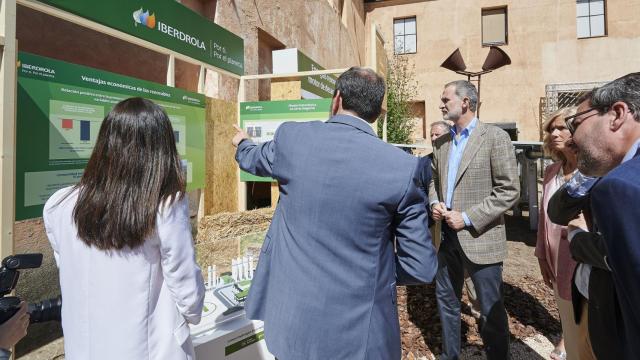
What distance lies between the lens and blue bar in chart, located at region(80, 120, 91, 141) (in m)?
2.97

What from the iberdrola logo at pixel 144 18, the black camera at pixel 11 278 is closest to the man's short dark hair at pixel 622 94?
the black camera at pixel 11 278

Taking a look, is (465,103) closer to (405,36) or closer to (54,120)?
(54,120)

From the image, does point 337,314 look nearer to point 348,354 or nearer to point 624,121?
point 348,354

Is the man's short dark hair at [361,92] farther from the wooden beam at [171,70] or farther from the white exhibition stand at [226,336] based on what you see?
the wooden beam at [171,70]

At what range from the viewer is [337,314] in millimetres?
1638

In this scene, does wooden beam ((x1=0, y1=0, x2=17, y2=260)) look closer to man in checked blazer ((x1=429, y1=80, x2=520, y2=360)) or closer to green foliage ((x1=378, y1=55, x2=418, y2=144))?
man in checked blazer ((x1=429, y1=80, x2=520, y2=360))

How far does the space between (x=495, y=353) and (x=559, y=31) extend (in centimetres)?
1768

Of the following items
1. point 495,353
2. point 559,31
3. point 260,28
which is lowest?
point 495,353

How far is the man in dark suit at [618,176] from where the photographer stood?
88 centimetres

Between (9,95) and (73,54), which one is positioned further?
(73,54)

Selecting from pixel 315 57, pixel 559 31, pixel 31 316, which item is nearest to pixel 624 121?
pixel 31 316

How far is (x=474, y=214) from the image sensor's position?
2.73m

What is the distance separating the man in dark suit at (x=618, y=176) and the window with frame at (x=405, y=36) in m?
18.1

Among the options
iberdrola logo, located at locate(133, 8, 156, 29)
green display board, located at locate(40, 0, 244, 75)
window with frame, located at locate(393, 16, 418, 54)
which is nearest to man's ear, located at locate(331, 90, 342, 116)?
green display board, located at locate(40, 0, 244, 75)
